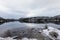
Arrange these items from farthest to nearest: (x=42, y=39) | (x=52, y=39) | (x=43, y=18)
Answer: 1. (x=43, y=18)
2. (x=52, y=39)
3. (x=42, y=39)

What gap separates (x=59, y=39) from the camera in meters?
13.2

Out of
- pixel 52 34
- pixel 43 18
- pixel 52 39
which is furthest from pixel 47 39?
pixel 43 18

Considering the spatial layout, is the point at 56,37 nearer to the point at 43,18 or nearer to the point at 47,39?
the point at 47,39

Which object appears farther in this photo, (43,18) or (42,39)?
(43,18)

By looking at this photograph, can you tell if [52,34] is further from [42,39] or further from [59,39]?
[42,39]

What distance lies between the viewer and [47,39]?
12719mm

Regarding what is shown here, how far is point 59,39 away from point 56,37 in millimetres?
446

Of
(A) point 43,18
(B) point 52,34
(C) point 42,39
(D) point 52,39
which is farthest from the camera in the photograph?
(A) point 43,18

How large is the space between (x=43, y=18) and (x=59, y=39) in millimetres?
105776

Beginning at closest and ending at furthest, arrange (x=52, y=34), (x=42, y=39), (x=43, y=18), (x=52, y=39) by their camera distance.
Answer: (x=42, y=39), (x=52, y=39), (x=52, y=34), (x=43, y=18)

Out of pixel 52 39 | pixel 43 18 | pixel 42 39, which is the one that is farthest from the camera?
pixel 43 18

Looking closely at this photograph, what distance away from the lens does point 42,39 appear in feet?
39.2

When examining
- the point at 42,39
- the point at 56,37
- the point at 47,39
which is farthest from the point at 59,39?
the point at 42,39

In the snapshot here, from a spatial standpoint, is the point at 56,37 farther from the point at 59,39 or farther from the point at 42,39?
the point at 42,39
